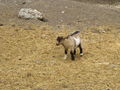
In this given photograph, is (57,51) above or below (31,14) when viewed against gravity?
below

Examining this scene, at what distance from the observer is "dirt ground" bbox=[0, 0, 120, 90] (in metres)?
7.22

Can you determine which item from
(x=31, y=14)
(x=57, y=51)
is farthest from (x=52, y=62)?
(x=31, y=14)

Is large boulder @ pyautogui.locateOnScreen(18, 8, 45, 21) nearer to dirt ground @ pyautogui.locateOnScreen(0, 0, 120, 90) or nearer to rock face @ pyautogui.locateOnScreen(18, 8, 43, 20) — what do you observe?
rock face @ pyautogui.locateOnScreen(18, 8, 43, 20)

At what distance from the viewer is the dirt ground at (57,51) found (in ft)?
23.7

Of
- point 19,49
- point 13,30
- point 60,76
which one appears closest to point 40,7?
point 13,30

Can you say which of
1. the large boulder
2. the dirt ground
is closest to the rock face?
the large boulder

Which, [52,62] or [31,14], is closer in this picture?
[52,62]

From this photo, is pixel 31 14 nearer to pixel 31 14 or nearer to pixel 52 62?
pixel 31 14

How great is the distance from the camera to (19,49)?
973cm

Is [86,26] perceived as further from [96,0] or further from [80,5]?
[96,0]

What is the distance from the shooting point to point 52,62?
856cm

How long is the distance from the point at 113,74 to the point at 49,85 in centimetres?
157

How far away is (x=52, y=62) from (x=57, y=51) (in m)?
1.15

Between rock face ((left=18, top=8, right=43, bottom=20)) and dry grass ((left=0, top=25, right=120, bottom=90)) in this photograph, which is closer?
dry grass ((left=0, top=25, right=120, bottom=90))
